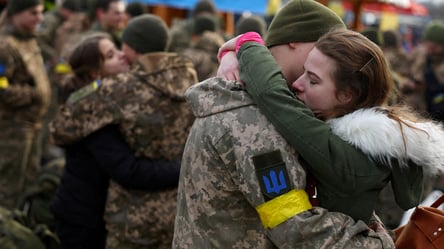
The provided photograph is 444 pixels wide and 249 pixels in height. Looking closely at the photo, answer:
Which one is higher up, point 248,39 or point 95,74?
point 248,39

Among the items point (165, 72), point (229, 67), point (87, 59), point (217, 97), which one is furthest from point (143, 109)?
point (217, 97)

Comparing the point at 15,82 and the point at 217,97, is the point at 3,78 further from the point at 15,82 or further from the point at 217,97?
the point at 217,97

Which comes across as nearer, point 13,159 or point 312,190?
point 312,190

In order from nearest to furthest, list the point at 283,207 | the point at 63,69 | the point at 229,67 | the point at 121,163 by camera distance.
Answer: the point at 283,207, the point at 229,67, the point at 121,163, the point at 63,69

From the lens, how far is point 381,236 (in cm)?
197

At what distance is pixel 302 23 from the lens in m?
2.23

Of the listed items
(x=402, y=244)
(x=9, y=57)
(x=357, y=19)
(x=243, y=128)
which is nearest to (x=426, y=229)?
(x=402, y=244)

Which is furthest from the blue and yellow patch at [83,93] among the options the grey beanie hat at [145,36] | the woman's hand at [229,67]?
the woman's hand at [229,67]

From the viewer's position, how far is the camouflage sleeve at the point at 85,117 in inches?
142

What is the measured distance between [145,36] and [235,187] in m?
2.23

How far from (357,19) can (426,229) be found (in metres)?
7.92

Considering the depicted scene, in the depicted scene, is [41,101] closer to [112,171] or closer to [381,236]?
[112,171]

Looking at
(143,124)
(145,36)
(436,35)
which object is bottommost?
(436,35)

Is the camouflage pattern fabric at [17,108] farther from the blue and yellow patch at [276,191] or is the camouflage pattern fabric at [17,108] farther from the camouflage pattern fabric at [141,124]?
the blue and yellow patch at [276,191]
